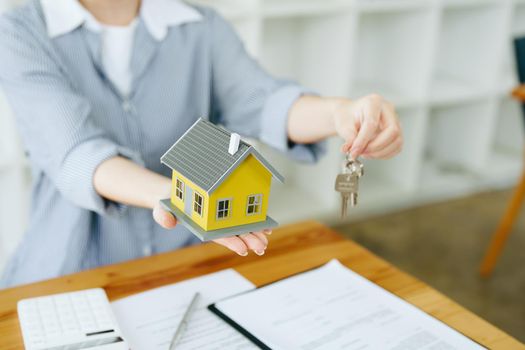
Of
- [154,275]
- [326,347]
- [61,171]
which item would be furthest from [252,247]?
[61,171]

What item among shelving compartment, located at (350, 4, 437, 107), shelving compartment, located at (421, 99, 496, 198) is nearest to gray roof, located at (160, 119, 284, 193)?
shelving compartment, located at (350, 4, 437, 107)

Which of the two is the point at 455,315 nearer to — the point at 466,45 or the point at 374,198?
the point at 374,198

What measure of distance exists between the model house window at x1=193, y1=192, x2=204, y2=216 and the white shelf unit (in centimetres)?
157

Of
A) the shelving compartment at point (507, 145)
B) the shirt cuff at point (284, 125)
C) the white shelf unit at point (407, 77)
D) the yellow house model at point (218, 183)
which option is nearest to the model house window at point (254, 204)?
the yellow house model at point (218, 183)

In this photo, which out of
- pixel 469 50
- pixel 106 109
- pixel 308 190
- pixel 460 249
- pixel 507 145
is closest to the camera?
pixel 106 109

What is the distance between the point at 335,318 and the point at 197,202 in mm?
307

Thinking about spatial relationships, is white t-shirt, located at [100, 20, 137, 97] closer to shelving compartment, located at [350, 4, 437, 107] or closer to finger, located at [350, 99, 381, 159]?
finger, located at [350, 99, 381, 159]

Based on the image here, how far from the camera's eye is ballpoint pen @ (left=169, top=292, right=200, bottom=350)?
2.92 feet

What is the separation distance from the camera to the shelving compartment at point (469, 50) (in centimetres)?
299

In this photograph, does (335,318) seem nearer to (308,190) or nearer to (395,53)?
(308,190)

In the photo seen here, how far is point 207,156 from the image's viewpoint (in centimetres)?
82

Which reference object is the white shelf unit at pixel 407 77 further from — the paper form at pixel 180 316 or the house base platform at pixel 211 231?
the house base platform at pixel 211 231

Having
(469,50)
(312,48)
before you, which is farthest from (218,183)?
(469,50)

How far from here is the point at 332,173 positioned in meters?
2.72
